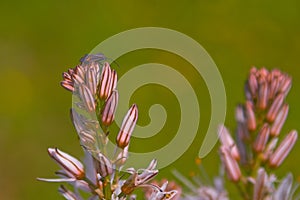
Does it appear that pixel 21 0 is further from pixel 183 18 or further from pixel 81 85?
pixel 81 85

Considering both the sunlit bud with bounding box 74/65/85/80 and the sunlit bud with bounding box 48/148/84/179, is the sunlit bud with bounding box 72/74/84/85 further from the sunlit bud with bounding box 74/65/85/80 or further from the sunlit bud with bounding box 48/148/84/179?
the sunlit bud with bounding box 48/148/84/179

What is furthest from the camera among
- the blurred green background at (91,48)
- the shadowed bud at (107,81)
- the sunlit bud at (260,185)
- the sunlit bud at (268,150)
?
the blurred green background at (91,48)

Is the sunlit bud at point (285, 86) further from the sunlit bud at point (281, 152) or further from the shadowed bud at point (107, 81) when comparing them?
the shadowed bud at point (107, 81)

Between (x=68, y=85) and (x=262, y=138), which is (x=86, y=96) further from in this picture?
(x=262, y=138)

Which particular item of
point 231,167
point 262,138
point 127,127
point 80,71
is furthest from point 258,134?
point 80,71

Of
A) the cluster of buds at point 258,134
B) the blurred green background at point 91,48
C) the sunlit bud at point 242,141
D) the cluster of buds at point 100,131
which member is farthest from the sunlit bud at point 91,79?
the blurred green background at point 91,48

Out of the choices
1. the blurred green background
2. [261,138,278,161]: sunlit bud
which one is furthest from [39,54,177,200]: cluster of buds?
the blurred green background

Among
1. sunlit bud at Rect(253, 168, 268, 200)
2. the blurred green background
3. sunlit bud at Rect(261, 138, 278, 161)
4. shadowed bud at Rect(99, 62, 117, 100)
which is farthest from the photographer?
the blurred green background
